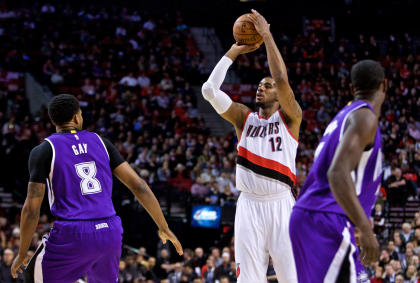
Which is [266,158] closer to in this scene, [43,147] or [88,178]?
[88,178]

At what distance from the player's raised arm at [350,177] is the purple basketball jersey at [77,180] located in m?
2.22

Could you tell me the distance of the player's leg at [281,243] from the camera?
17.9ft

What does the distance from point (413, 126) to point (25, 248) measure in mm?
16583

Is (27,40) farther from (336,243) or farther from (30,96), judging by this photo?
(336,243)

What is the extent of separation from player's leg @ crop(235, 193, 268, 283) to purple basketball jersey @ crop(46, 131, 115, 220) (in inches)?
50.3

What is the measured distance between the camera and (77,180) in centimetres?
A: 505

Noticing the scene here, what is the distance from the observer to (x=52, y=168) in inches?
198

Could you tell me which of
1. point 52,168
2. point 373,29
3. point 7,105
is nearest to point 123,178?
point 52,168

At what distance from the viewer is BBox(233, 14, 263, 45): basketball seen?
6.39m

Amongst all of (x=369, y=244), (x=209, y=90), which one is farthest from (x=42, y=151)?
(x=369, y=244)

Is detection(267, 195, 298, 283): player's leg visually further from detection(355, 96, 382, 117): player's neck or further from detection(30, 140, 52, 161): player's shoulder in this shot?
detection(30, 140, 52, 161): player's shoulder

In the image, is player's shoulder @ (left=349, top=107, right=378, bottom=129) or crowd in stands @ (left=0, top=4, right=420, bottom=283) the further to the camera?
crowd in stands @ (left=0, top=4, right=420, bottom=283)

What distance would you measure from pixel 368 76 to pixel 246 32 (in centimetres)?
267

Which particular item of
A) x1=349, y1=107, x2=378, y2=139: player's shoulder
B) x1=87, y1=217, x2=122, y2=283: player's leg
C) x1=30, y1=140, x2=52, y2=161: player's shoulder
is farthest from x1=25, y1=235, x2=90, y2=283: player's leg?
x1=349, y1=107, x2=378, y2=139: player's shoulder
